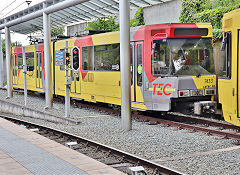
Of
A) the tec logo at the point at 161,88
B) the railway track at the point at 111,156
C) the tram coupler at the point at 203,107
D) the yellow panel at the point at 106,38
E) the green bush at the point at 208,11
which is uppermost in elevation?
the green bush at the point at 208,11

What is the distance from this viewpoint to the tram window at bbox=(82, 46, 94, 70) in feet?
52.9

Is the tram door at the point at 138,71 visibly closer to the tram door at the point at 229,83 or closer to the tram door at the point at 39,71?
the tram door at the point at 229,83

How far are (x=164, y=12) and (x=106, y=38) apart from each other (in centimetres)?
916

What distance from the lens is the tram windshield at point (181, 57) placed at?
12047 mm

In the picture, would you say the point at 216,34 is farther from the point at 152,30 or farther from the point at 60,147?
the point at 60,147

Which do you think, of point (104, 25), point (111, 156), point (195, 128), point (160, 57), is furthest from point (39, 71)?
point (111, 156)

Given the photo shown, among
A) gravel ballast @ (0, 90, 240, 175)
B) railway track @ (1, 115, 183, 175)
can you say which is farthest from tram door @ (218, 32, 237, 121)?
railway track @ (1, 115, 183, 175)

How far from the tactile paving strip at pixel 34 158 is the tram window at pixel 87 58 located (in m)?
7.63

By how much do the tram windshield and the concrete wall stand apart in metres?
9.86

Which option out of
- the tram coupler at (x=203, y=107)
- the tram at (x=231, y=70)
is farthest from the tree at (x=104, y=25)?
the tram at (x=231, y=70)

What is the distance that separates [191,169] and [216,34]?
33.9 ft

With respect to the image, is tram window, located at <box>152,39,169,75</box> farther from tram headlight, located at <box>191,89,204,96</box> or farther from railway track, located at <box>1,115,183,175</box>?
railway track, located at <box>1,115,183,175</box>

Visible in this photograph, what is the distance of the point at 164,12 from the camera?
23.0m

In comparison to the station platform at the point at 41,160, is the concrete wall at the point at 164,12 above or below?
above
